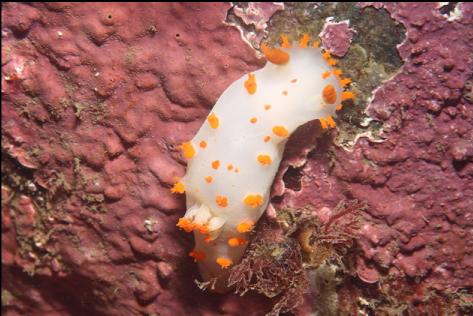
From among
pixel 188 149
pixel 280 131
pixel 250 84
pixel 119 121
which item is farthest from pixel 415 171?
pixel 119 121

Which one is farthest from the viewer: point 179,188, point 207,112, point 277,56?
point 207,112

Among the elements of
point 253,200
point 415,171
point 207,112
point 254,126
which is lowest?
point 253,200

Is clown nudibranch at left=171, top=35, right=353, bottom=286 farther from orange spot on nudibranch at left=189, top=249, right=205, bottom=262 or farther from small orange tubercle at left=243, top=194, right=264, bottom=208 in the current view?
orange spot on nudibranch at left=189, top=249, right=205, bottom=262

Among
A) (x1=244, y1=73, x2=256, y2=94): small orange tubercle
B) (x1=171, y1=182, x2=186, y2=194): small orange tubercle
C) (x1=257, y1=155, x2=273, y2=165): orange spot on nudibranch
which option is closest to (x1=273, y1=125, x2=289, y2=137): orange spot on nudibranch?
(x1=257, y1=155, x2=273, y2=165): orange spot on nudibranch

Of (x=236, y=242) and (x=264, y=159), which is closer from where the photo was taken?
(x=264, y=159)

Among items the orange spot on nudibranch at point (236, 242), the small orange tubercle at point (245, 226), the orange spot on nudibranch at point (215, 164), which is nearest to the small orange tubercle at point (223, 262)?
the orange spot on nudibranch at point (236, 242)

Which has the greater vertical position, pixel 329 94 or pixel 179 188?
pixel 329 94

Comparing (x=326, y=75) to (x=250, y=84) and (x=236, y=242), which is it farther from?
(x=236, y=242)

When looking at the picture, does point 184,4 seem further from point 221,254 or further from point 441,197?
point 441,197
